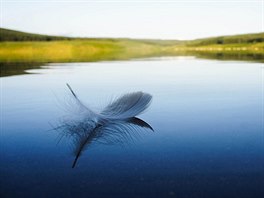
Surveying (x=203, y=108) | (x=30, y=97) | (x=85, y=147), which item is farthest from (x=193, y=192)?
(x=30, y=97)

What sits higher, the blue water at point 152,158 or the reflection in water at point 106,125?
the reflection in water at point 106,125

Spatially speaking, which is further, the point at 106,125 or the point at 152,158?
the point at 106,125

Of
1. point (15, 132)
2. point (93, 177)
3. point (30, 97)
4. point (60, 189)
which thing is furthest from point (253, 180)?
point (30, 97)

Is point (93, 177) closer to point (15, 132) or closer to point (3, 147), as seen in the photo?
point (3, 147)

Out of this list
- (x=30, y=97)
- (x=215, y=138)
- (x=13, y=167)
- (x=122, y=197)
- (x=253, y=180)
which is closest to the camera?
(x=122, y=197)

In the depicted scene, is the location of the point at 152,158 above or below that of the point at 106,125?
below

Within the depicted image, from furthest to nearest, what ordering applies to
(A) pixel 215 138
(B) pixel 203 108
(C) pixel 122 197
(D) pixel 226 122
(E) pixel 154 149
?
(B) pixel 203 108 < (D) pixel 226 122 < (A) pixel 215 138 < (E) pixel 154 149 < (C) pixel 122 197

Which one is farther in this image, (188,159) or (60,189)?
(188,159)

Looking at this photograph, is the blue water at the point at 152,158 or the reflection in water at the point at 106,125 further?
the reflection in water at the point at 106,125
